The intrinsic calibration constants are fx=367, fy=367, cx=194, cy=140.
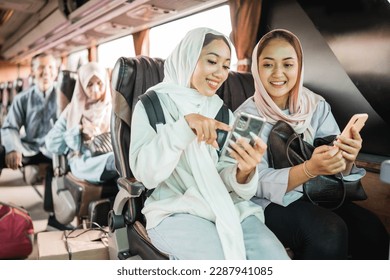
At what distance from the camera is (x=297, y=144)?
1.28m

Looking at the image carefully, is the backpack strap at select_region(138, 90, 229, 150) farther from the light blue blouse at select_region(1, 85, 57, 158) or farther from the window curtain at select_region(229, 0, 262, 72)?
the light blue blouse at select_region(1, 85, 57, 158)

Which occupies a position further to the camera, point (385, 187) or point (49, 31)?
point (49, 31)

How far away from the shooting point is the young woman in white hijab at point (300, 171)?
4.06ft

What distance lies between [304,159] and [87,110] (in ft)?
4.43

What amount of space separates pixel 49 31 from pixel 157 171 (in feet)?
3.97

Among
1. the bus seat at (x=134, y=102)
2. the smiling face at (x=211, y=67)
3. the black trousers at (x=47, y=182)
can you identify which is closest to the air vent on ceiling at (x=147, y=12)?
the bus seat at (x=134, y=102)

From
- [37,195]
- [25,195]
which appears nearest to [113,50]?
[25,195]

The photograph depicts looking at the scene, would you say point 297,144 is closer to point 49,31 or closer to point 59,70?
point 49,31

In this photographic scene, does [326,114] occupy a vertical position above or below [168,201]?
above

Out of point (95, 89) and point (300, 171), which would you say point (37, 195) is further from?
point (300, 171)

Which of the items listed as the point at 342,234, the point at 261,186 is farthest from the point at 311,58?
the point at 342,234

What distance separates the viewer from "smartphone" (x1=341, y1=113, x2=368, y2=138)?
1.24m

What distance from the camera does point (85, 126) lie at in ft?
7.06

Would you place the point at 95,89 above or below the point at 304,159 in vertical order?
above
